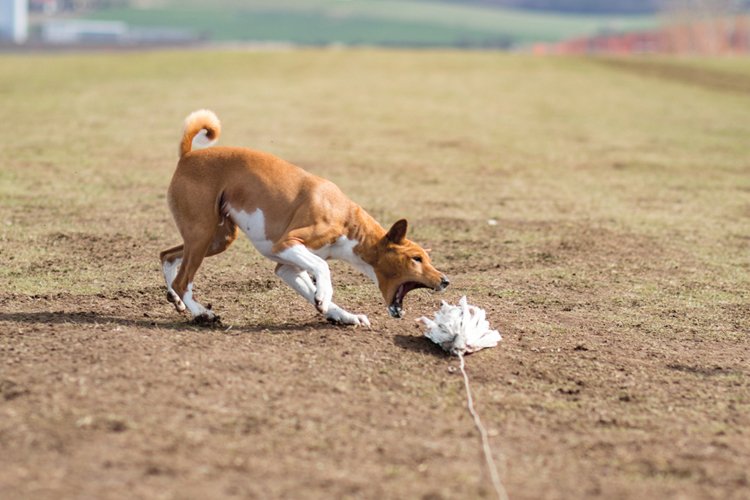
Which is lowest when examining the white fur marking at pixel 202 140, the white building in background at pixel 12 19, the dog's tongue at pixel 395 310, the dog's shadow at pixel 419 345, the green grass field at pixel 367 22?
the green grass field at pixel 367 22

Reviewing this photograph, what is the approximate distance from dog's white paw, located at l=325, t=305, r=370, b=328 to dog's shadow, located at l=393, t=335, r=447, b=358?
0.35m

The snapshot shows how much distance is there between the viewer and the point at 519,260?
12180 mm

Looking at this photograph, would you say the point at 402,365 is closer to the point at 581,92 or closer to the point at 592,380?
the point at 592,380

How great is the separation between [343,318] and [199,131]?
6.45 ft

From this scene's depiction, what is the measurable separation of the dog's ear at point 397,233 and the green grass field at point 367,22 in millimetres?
67385

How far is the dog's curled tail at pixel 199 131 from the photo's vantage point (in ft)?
30.1

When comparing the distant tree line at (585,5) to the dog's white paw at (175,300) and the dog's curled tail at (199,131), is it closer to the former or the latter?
the dog's curled tail at (199,131)

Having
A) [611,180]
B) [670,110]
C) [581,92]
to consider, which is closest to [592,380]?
[611,180]


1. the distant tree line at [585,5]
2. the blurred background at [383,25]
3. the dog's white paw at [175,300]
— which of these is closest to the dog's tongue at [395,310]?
the dog's white paw at [175,300]

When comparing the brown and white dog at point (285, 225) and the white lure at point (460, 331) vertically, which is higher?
the brown and white dog at point (285, 225)

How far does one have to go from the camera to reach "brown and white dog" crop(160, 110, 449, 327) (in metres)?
8.65

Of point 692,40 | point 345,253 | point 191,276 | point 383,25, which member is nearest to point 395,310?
point 345,253

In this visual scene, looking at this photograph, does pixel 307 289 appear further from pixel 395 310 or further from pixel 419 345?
pixel 419 345

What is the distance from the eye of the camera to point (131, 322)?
348 inches
